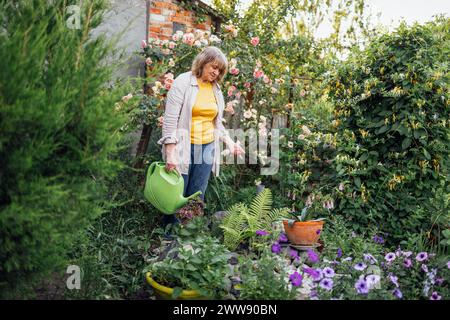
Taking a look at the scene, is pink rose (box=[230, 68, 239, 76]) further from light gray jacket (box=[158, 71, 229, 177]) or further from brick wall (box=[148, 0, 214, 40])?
light gray jacket (box=[158, 71, 229, 177])

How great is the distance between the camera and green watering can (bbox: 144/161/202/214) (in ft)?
11.1

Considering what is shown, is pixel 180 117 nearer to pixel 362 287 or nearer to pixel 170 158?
pixel 170 158

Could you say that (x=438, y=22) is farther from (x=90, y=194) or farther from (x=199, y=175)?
(x=90, y=194)

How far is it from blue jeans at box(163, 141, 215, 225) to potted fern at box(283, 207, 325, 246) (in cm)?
82

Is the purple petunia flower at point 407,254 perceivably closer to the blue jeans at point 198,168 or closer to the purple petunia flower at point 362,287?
the purple petunia flower at point 362,287

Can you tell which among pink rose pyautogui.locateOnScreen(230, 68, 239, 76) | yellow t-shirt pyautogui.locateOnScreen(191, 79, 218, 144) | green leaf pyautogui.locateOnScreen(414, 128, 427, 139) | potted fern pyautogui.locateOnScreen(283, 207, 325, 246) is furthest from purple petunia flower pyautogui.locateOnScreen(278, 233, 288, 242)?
pink rose pyautogui.locateOnScreen(230, 68, 239, 76)

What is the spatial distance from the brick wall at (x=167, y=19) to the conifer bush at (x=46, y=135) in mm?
2818

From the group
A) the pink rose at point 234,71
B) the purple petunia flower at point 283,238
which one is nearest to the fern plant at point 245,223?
the purple petunia flower at point 283,238

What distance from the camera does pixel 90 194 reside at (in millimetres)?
2227

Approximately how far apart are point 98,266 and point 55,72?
1.45 meters

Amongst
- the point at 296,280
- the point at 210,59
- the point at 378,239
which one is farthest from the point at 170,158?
the point at 378,239

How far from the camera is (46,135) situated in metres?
1.97

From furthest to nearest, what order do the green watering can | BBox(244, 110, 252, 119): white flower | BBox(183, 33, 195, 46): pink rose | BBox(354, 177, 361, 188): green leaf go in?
BBox(244, 110, 252, 119): white flower, BBox(183, 33, 195, 46): pink rose, BBox(354, 177, 361, 188): green leaf, the green watering can

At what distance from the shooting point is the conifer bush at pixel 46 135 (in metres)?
1.94
